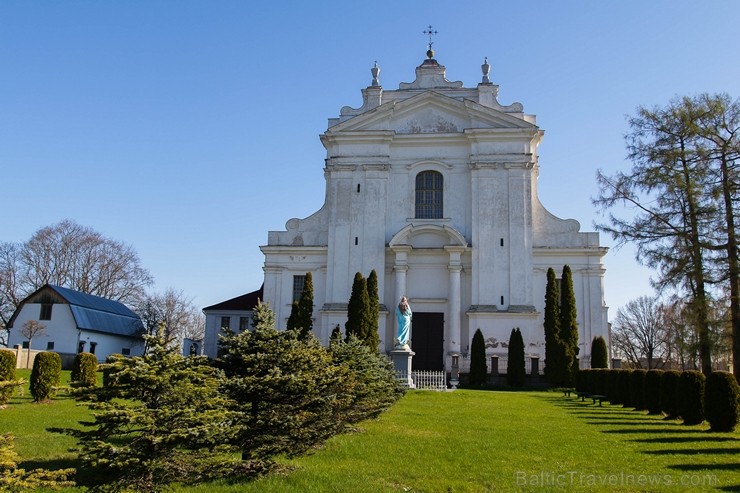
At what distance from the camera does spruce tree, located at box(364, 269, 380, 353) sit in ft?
100

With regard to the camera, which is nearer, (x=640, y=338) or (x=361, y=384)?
(x=361, y=384)

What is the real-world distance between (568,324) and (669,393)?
14547 millimetres

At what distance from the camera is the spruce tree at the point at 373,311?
30.5 m

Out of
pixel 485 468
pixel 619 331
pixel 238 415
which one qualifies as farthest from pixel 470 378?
pixel 619 331

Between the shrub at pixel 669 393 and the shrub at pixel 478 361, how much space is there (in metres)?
14.3

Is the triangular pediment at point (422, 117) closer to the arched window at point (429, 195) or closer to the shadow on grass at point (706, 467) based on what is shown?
the arched window at point (429, 195)

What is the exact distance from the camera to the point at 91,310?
147 ft

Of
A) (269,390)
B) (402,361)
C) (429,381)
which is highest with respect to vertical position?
(402,361)

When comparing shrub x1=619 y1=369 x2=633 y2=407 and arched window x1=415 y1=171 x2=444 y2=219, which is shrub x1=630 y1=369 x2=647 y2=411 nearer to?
shrub x1=619 y1=369 x2=633 y2=407

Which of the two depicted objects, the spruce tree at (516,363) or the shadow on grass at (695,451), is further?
the spruce tree at (516,363)

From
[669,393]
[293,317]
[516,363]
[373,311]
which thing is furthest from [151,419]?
[516,363]

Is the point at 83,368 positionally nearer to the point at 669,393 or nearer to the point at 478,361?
the point at 478,361

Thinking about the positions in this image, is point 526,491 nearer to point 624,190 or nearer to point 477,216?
point 624,190

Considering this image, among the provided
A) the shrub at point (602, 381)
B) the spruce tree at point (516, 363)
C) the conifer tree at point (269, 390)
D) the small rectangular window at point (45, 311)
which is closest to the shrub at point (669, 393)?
the shrub at point (602, 381)
